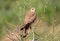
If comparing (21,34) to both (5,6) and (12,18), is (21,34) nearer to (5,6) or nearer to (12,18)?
(12,18)

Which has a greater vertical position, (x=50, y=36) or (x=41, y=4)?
(x=50, y=36)

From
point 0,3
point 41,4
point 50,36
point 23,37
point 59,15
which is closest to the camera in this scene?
point 23,37

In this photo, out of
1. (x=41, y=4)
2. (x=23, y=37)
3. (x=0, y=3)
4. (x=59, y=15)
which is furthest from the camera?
(x=0, y=3)

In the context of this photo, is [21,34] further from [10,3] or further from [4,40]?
[10,3]

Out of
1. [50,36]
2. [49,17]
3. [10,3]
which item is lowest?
[10,3]

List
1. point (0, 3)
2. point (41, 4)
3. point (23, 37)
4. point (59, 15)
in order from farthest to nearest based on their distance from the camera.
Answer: point (0, 3) < point (59, 15) < point (41, 4) < point (23, 37)

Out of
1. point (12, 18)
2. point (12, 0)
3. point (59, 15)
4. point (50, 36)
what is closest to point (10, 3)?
point (12, 0)

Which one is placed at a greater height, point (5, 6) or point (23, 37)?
point (23, 37)

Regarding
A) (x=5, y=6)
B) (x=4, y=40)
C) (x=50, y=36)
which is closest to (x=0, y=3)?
(x=5, y=6)

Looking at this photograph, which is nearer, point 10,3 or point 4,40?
point 4,40
